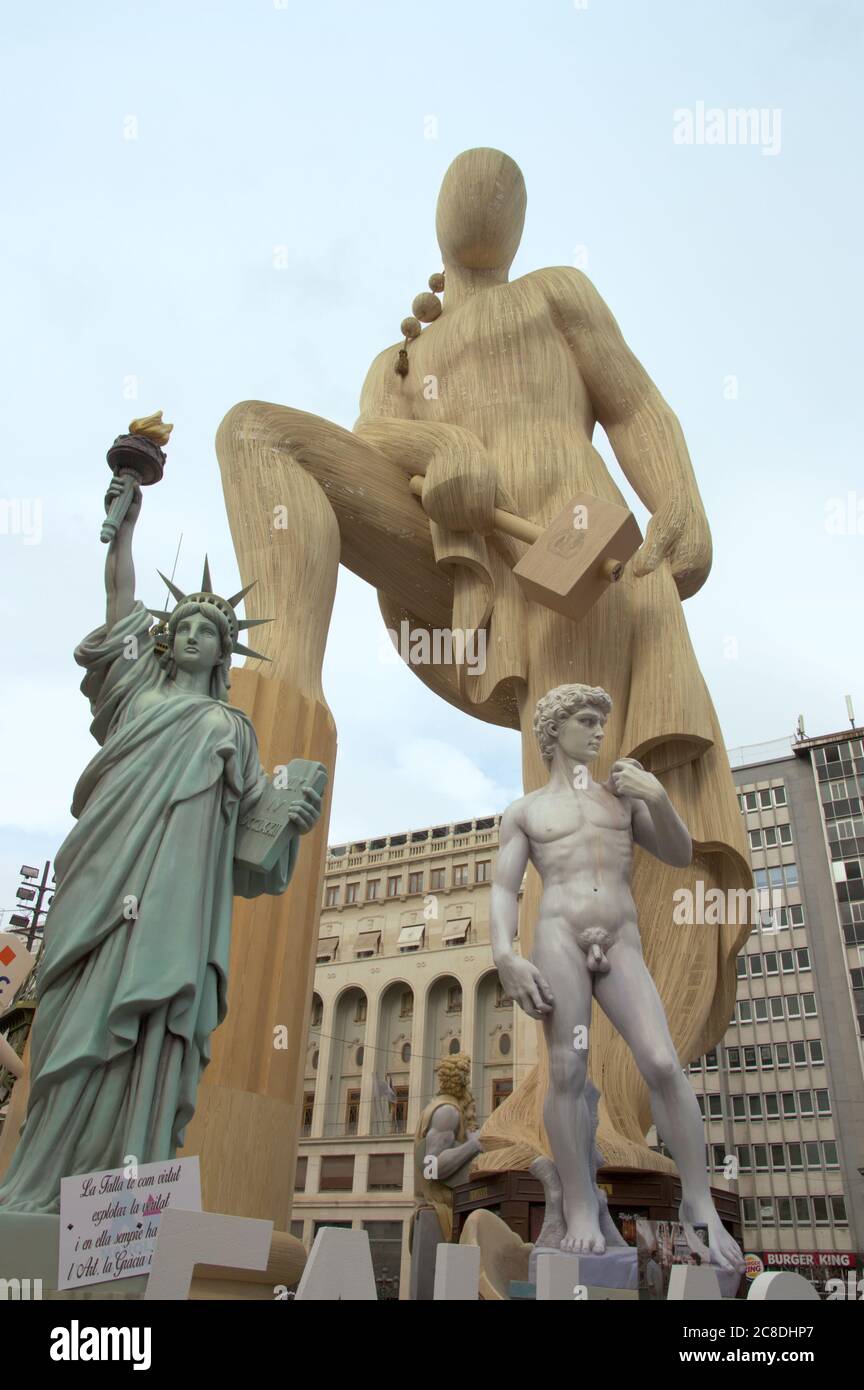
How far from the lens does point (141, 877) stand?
268 cm

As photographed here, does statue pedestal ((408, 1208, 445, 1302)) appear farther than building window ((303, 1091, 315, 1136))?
No

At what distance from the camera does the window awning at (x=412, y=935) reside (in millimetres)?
26547

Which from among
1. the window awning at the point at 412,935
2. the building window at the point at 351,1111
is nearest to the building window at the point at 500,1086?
the window awning at the point at 412,935

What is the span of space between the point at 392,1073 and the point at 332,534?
2232cm

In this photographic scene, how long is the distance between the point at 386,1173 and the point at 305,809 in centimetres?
2449

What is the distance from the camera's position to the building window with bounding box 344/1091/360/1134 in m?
26.5

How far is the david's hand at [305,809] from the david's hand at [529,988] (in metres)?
0.82

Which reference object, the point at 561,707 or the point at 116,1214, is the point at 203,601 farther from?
the point at 116,1214

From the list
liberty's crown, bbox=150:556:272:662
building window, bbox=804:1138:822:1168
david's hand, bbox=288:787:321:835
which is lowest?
david's hand, bbox=288:787:321:835

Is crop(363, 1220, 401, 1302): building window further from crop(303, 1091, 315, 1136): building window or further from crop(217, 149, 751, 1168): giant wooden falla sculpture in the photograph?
crop(217, 149, 751, 1168): giant wooden falla sculpture
